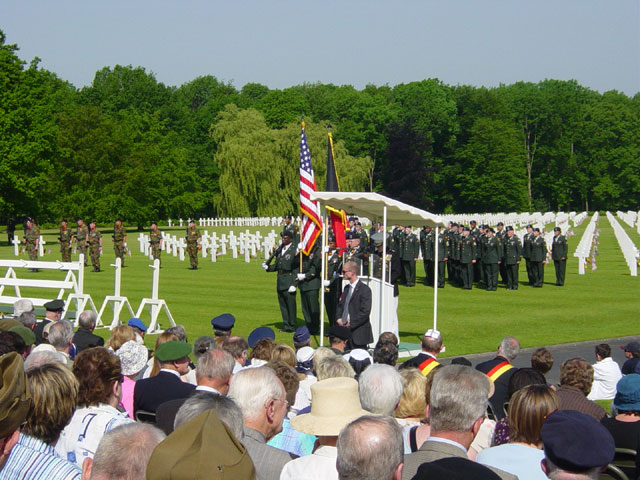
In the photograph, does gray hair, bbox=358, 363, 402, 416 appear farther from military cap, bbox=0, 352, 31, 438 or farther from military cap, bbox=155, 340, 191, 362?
military cap, bbox=0, 352, 31, 438

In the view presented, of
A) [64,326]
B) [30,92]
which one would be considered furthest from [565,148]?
[64,326]

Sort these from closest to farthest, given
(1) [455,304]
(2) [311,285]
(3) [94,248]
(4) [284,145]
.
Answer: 1. (2) [311,285]
2. (1) [455,304]
3. (3) [94,248]
4. (4) [284,145]

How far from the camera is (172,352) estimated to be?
6168 millimetres

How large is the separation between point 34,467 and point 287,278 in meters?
12.9

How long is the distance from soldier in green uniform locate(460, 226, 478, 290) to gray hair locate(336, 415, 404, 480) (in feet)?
74.4

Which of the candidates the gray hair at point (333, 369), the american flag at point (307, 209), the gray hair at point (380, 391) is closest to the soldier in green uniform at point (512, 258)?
the american flag at point (307, 209)

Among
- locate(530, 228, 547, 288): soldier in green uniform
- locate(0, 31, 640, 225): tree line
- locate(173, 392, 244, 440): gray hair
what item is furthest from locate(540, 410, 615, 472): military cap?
locate(0, 31, 640, 225): tree line

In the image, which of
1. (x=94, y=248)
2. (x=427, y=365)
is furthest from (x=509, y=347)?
(x=94, y=248)

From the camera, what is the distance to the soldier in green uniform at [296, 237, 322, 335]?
16250mm

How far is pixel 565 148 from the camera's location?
107188 mm

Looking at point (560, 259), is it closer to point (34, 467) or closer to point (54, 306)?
point (54, 306)

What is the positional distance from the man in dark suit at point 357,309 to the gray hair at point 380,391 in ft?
25.3

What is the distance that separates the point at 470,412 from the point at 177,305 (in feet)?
56.5

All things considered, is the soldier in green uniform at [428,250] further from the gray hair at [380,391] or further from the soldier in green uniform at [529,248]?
the gray hair at [380,391]
